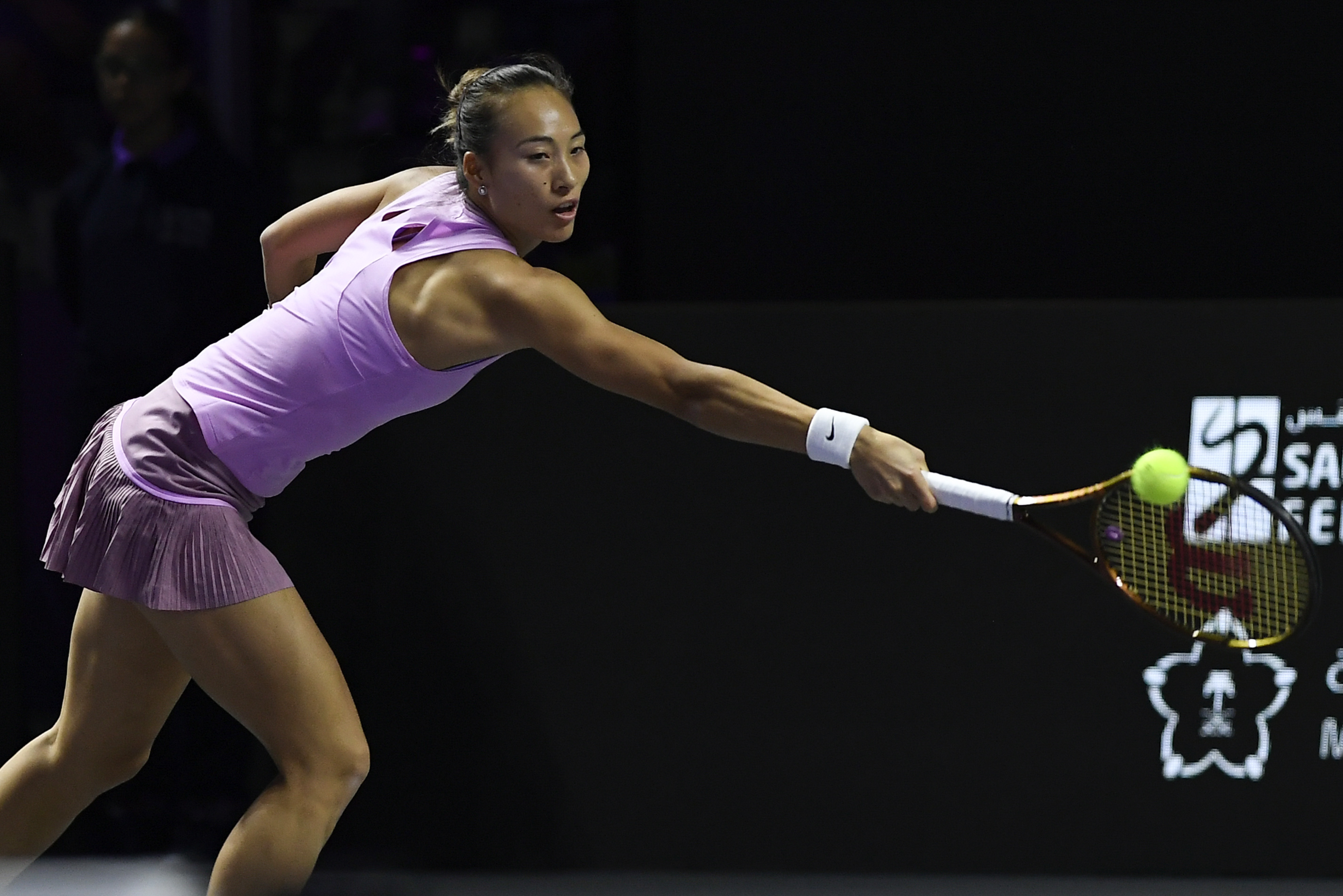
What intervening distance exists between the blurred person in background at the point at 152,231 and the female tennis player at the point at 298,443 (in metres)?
1.38

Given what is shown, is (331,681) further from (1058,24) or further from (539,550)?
(1058,24)

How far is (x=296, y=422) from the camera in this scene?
7.73 ft

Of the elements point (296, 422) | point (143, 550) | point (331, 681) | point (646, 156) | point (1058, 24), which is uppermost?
point (1058, 24)

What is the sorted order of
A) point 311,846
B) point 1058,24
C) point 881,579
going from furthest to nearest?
point 1058,24 → point 881,579 → point 311,846

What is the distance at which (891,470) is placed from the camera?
7.20 ft

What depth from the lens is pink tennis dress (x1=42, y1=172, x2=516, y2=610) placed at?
2297 mm

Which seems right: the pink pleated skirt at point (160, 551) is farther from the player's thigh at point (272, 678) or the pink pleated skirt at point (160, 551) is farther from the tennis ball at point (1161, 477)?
the tennis ball at point (1161, 477)

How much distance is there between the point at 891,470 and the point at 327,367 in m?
0.79

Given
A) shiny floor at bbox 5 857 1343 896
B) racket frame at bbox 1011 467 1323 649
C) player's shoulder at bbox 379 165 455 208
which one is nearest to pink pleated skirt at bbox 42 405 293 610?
player's shoulder at bbox 379 165 455 208

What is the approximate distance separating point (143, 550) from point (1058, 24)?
7.22 feet

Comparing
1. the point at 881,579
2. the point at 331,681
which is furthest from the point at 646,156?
the point at 331,681

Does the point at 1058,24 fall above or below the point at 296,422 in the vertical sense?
above

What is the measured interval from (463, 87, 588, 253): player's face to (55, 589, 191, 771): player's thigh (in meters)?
0.78

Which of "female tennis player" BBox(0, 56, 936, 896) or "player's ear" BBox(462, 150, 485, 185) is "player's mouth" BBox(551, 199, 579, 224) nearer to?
"female tennis player" BBox(0, 56, 936, 896)
